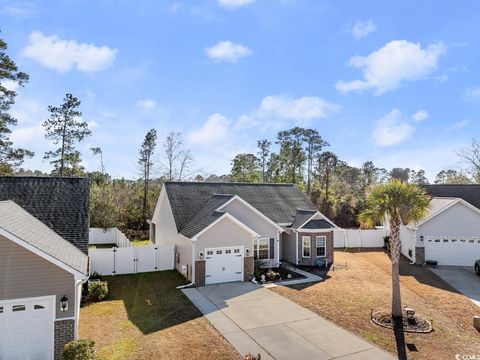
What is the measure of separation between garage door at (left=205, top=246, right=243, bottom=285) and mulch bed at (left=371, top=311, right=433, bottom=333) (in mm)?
7969

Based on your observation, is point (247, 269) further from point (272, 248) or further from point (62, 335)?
point (62, 335)

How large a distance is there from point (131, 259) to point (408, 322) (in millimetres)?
15794

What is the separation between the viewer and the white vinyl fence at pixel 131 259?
20.0 metres

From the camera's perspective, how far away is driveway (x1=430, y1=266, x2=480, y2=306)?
57.8 feet

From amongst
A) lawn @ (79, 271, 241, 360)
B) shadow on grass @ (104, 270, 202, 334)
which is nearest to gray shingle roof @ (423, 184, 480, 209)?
shadow on grass @ (104, 270, 202, 334)

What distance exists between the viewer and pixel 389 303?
1565 cm

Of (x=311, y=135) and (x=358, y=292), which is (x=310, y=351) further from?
(x=311, y=135)

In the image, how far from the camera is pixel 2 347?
384 inches

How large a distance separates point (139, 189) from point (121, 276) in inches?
980

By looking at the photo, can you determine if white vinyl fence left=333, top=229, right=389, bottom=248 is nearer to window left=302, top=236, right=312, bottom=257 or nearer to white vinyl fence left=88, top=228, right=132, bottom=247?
window left=302, top=236, right=312, bottom=257

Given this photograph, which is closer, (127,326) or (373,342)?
(373,342)

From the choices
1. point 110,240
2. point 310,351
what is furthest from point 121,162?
point 310,351

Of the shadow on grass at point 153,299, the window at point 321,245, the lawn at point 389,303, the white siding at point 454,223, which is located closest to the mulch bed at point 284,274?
the lawn at point 389,303

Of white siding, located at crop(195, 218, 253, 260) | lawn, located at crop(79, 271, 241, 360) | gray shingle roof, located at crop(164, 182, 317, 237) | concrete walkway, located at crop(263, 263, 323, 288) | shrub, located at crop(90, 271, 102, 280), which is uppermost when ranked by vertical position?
gray shingle roof, located at crop(164, 182, 317, 237)
